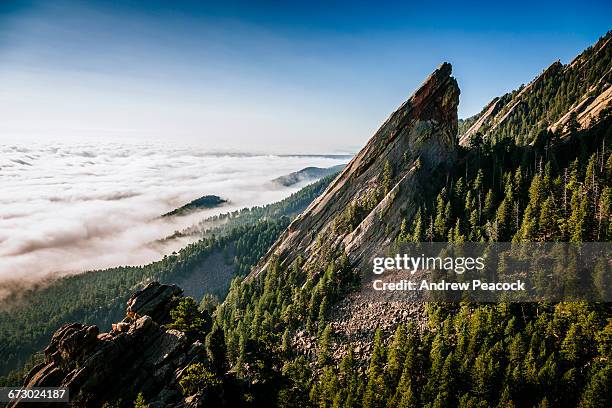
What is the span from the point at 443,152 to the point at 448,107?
53.9 ft

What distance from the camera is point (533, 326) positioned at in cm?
6650

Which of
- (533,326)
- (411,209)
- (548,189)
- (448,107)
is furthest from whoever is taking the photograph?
(448,107)

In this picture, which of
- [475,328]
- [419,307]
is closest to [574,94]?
[419,307]

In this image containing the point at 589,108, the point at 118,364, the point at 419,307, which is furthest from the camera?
the point at 589,108

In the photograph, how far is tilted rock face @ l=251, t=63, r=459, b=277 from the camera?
353 ft

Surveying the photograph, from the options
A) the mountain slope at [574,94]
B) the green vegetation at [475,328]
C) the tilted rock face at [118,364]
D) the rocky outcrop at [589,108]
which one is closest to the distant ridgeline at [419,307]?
the green vegetation at [475,328]

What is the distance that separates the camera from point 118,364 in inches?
2227

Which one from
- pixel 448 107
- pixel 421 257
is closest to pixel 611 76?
pixel 448 107

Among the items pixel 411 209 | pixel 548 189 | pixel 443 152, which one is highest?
pixel 443 152

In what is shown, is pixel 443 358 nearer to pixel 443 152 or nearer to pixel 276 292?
pixel 276 292

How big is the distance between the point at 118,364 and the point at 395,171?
288 feet

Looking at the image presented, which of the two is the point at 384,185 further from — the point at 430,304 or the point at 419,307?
the point at 430,304

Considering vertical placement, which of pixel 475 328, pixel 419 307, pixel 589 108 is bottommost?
pixel 419 307

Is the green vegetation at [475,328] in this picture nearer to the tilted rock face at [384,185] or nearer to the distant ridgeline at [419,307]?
the distant ridgeline at [419,307]
